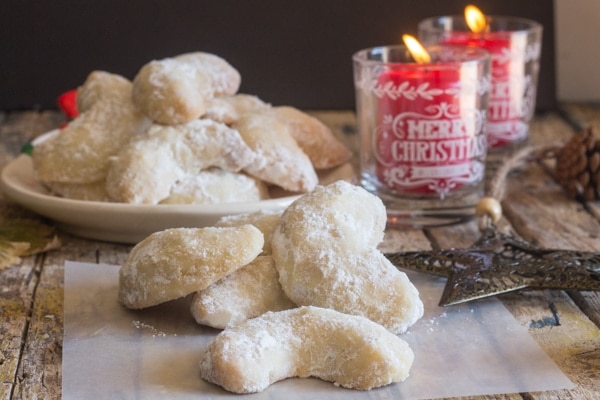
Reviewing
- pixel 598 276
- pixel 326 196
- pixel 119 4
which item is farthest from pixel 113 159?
pixel 119 4

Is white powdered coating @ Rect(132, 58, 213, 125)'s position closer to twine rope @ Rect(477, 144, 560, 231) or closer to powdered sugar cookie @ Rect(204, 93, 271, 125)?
powdered sugar cookie @ Rect(204, 93, 271, 125)

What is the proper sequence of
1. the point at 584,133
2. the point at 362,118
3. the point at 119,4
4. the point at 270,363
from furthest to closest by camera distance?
the point at 119,4
the point at 584,133
the point at 362,118
the point at 270,363

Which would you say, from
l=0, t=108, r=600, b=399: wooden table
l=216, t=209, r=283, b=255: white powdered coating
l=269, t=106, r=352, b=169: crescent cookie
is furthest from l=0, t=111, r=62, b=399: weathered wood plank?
l=269, t=106, r=352, b=169: crescent cookie

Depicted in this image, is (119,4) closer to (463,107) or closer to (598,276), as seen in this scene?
(463,107)

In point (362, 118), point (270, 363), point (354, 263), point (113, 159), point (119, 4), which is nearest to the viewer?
point (270, 363)

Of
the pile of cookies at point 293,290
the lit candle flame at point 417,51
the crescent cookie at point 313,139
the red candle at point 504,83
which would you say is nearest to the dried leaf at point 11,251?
the pile of cookies at point 293,290

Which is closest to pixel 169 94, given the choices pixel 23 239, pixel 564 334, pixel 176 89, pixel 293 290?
pixel 176 89
